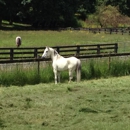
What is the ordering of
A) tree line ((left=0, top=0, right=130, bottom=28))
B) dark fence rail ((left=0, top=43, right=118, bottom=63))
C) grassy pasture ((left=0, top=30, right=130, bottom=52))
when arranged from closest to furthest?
dark fence rail ((left=0, top=43, right=118, bottom=63))
grassy pasture ((left=0, top=30, right=130, bottom=52))
tree line ((left=0, top=0, right=130, bottom=28))

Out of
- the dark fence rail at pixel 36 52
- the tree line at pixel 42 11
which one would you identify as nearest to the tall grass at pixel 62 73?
the dark fence rail at pixel 36 52

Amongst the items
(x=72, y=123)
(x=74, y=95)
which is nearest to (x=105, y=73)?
(x=74, y=95)

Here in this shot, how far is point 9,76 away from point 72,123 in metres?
7.30

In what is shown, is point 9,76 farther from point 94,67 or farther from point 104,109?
point 104,109

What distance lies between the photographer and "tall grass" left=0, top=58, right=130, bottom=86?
15.7 meters

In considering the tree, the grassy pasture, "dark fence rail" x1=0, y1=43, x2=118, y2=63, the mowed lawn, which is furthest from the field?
the tree

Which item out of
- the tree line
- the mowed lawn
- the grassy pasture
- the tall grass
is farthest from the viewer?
the tree line

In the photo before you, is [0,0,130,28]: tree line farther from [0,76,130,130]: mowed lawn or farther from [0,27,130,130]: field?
[0,76,130,130]: mowed lawn

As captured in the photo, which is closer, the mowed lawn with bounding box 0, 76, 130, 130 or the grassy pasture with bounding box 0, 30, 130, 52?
the mowed lawn with bounding box 0, 76, 130, 130

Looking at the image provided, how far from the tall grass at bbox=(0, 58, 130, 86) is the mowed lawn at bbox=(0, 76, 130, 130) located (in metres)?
1.66

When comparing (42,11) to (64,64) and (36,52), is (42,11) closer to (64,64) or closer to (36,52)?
(36,52)

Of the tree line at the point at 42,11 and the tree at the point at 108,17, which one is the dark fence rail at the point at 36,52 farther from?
the tree at the point at 108,17

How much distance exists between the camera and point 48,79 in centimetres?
1655

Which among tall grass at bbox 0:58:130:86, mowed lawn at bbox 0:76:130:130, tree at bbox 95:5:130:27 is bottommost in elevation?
mowed lawn at bbox 0:76:130:130
